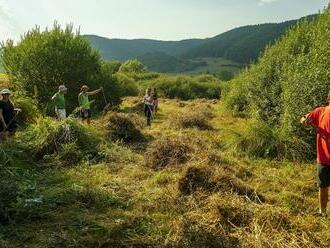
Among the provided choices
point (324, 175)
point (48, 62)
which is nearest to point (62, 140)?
point (324, 175)

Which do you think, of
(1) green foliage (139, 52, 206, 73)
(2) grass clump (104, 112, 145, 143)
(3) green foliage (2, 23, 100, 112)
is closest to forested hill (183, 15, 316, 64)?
(1) green foliage (139, 52, 206, 73)

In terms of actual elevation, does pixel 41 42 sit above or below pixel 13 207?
above

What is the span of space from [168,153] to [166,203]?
3.70 m

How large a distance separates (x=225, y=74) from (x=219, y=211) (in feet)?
255

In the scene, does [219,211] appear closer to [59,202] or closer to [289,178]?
[59,202]

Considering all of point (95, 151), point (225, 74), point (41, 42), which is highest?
point (41, 42)

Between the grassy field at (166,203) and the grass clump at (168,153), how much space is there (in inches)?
1.1

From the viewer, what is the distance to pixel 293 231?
7.48 meters

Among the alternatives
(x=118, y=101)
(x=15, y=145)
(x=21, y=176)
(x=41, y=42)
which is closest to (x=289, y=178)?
(x=21, y=176)

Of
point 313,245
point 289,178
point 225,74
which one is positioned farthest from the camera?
point 225,74

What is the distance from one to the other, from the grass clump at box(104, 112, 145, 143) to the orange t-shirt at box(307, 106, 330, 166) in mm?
9277

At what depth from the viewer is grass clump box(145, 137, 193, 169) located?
1229cm

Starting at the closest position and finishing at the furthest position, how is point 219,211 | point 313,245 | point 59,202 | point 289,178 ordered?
1. point 313,245
2. point 219,211
3. point 59,202
4. point 289,178

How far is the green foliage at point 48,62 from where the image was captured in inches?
1061
